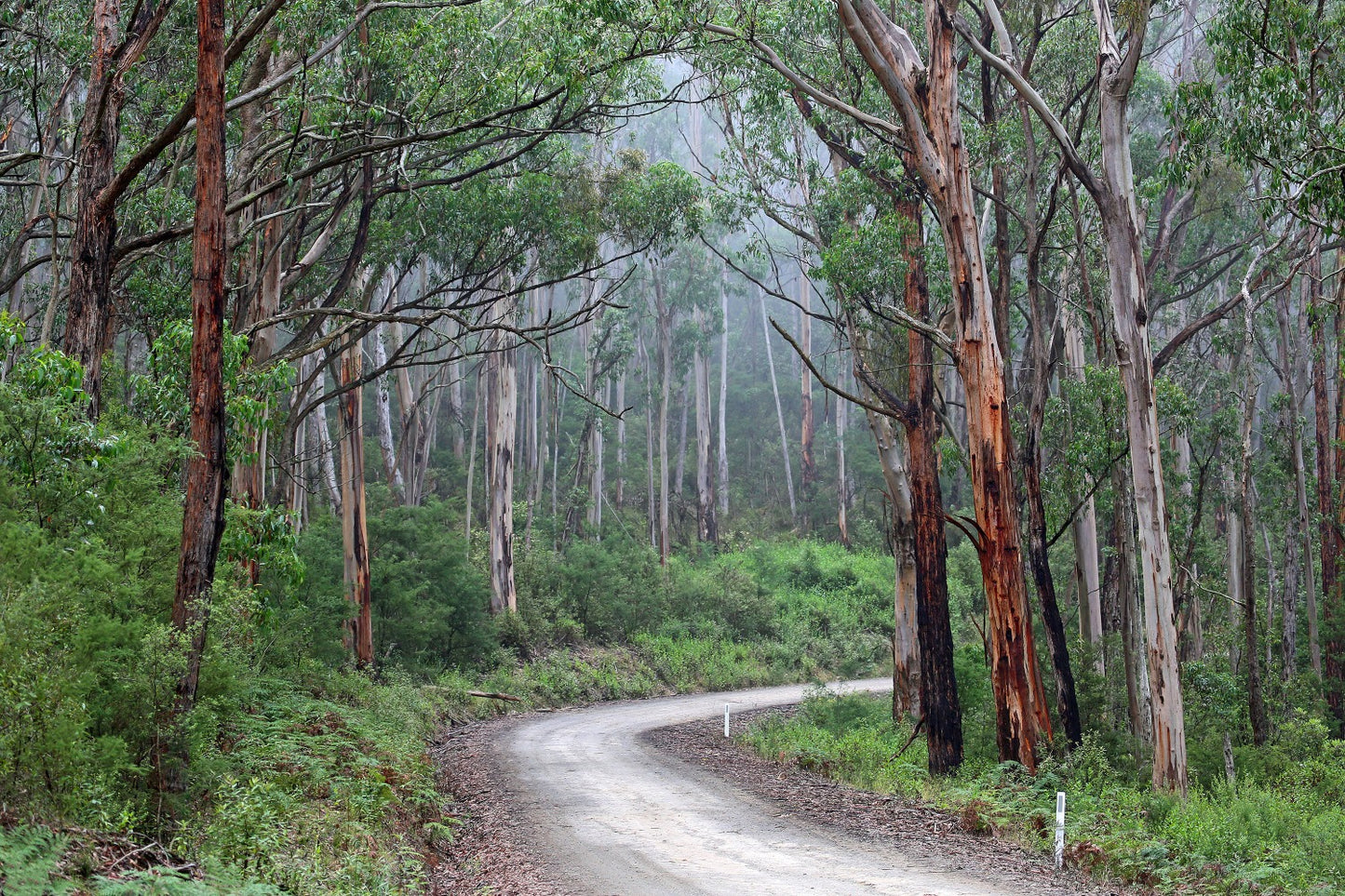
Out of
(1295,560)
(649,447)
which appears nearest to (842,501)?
(649,447)

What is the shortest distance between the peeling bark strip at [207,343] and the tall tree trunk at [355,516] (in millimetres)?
9650

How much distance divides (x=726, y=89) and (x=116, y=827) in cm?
1510

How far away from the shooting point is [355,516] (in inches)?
691

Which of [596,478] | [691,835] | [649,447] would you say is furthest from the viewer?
[649,447]

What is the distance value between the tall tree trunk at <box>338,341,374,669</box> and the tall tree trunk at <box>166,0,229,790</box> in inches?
380

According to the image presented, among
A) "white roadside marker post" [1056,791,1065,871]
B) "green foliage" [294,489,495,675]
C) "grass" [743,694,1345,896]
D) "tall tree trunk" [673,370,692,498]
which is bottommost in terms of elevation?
"grass" [743,694,1345,896]

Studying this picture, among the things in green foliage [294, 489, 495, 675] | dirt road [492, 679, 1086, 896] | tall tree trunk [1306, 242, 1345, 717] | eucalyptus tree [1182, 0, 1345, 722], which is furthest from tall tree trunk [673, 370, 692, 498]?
eucalyptus tree [1182, 0, 1345, 722]

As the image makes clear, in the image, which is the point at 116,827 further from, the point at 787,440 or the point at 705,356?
the point at 787,440

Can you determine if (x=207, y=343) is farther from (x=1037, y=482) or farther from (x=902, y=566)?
(x=902, y=566)

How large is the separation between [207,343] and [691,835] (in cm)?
578

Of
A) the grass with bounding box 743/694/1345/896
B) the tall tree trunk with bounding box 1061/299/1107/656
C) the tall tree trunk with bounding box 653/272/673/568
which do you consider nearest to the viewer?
the grass with bounding box 743/694/1345/896

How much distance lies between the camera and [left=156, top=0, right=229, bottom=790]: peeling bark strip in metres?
7.25

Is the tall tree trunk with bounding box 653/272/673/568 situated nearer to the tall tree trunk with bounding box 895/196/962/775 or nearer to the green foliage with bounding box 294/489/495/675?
the green foliage with bounding box 294/489/495/675

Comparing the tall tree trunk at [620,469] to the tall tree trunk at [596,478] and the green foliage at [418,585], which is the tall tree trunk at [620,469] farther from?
the green foliage at [418,585]
